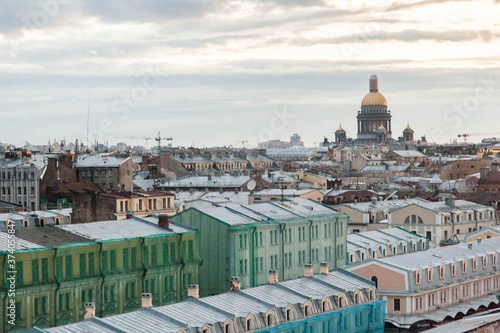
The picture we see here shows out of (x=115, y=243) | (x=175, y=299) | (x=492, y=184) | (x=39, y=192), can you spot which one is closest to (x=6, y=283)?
(x=115, y=243)

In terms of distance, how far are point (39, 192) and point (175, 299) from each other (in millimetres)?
49691

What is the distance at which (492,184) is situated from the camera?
111000 millimetres

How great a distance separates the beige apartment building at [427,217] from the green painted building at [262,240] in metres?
17.5

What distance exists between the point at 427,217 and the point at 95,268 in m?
39.6

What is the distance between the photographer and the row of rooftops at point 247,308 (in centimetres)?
3512

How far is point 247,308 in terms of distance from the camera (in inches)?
1548

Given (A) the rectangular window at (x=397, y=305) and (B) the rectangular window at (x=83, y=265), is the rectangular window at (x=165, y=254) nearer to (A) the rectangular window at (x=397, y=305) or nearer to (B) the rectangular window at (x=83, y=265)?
(B) the rectangular window at (x=83, y=265)

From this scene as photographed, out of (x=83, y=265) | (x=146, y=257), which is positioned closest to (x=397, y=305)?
(x=146, y=257)

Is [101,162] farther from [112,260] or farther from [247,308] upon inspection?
[247,308]

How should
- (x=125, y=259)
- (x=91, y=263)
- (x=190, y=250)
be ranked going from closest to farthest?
1. (x=91, y=263)
2. (x=125, y=259)
3. (x=190, y=250)

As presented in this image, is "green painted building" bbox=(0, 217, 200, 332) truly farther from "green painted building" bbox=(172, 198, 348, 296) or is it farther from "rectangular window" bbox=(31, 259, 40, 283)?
"green painted building" bbox=(172, 198, 348, 296)

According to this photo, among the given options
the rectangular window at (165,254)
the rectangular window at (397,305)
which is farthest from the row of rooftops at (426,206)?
the rectangular window at (165,254)

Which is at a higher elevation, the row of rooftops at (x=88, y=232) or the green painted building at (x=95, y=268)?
the row of rooftops at (x=88, y=232)

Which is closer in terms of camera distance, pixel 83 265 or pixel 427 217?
pixel 83 265
